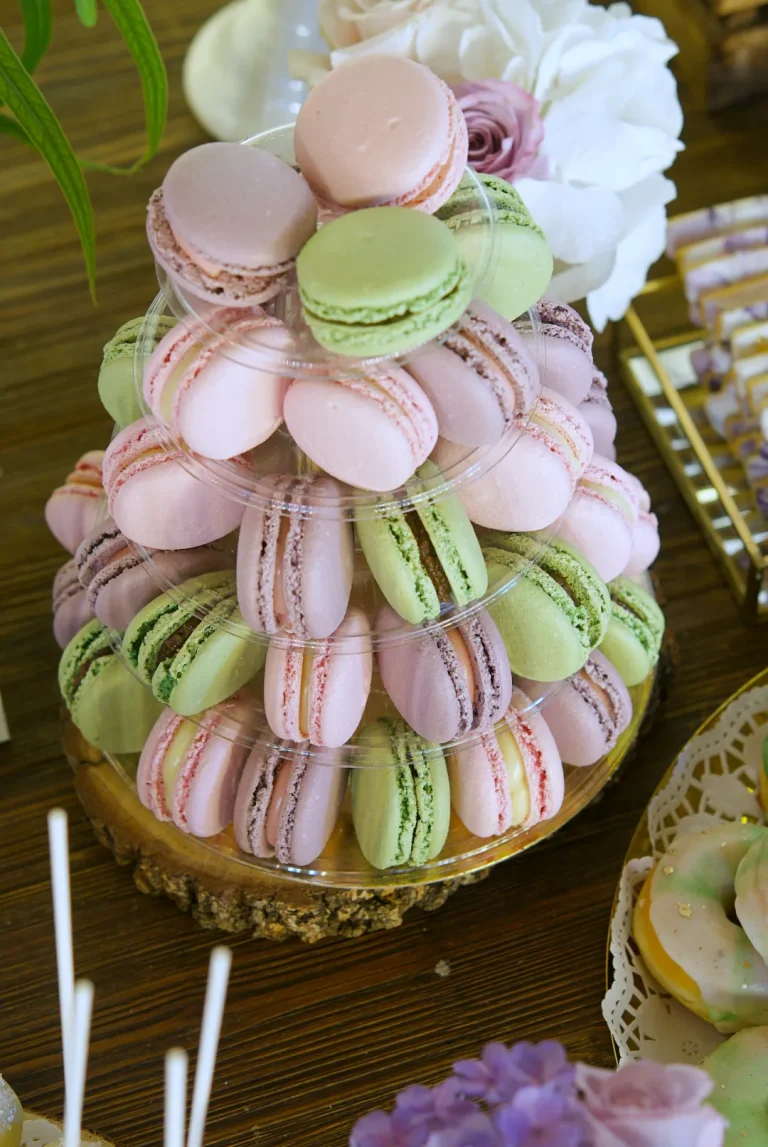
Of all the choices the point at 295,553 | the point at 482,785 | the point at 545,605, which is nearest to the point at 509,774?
the point at 482,785

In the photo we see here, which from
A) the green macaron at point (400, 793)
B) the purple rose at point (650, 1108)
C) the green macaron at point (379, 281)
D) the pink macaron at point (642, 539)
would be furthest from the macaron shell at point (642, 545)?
the purple rose at point (650, 1108)

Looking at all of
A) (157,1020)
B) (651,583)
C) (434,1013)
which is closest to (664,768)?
(651,583)

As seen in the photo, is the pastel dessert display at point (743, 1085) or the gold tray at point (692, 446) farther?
the gold tray at point (692, 446)

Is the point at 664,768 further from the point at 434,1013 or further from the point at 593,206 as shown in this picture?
the point at 593,206

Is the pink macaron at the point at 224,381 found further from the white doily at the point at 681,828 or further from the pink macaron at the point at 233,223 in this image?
the white doily at the point at 681,828

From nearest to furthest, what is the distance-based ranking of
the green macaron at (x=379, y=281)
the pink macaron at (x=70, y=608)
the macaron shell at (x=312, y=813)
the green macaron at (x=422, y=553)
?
the green macaron at (x=379, y=281), the green macaron at (x=422, y=553), the macaron shell at (x=312, y=813), the pink macaron at (x=70, y=608)

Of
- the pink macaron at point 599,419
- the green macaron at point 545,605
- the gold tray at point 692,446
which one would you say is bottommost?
the gold tray at point 692,446

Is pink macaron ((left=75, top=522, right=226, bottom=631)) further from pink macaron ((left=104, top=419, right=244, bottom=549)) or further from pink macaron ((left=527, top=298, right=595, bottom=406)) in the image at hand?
pink macaron ((left=527, top=298, right=595, bottom=406))

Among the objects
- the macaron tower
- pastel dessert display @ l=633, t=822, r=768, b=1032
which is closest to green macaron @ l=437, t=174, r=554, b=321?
the macaron tower
